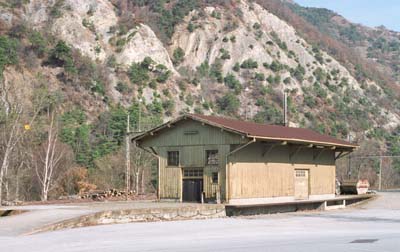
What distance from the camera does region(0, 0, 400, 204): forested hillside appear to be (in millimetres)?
51312

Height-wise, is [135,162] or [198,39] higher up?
[198,39]

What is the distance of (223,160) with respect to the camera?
93.4 ft

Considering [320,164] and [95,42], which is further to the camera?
[95,42]

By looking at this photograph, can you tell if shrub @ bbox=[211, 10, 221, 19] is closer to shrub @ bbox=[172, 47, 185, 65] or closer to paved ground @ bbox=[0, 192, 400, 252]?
shrub @ bbox=[172, 47, 185, 65]

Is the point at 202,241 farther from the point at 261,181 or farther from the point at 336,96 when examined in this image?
the point at 336,96

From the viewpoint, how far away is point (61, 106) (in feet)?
209

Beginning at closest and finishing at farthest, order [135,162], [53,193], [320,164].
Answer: [320,164]
[53,193]
[135,162]

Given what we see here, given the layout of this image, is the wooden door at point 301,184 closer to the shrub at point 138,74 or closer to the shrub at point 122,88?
the shrub at point 122,88

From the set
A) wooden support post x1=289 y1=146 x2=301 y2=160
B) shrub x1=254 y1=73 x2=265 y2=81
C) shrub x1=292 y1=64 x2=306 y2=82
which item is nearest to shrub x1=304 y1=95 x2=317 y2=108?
shrub x1=292 y1=64 x2=306 y2=82

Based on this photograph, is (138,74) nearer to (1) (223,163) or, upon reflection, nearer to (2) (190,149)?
(2) (190,149)

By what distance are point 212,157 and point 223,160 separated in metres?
0.75

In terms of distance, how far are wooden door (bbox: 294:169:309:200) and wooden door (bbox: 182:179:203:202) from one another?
6338 mm

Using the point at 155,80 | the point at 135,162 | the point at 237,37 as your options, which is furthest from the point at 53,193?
the point at 237,37

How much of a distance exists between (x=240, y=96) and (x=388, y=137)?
85.7ft
